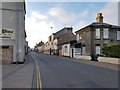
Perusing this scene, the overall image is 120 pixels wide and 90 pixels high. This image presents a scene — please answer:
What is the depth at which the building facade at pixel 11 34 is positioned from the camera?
31.5m

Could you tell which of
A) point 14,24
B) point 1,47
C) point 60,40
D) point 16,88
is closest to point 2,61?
point 1,47

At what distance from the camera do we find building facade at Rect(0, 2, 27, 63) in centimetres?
3147

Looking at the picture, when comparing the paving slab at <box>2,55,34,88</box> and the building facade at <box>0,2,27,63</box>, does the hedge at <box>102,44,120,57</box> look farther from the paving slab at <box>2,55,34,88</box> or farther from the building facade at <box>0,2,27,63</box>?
the paving slab at <box>2,55,34,88</box>

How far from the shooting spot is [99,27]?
49.2 metres

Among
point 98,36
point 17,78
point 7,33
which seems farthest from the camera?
point 98,36

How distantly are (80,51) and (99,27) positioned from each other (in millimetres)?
8261

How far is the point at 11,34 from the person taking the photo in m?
32.1

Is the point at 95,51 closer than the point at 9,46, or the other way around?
the point at 9,46

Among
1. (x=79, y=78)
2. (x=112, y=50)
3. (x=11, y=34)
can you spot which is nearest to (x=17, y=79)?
(x=79, y=78)

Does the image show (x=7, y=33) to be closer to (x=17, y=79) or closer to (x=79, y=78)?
(x=17, y=79)

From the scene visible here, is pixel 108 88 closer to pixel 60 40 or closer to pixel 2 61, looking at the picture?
pixel 2 61

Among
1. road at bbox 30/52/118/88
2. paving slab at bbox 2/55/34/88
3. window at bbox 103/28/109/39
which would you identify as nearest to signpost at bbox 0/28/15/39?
paving slab at bbox 2/55/34/88

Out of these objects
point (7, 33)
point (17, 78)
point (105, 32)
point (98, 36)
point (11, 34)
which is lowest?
point (17, 78)

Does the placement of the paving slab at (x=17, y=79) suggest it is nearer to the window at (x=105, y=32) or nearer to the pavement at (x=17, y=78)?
the pavement at (x=17, y=78)
